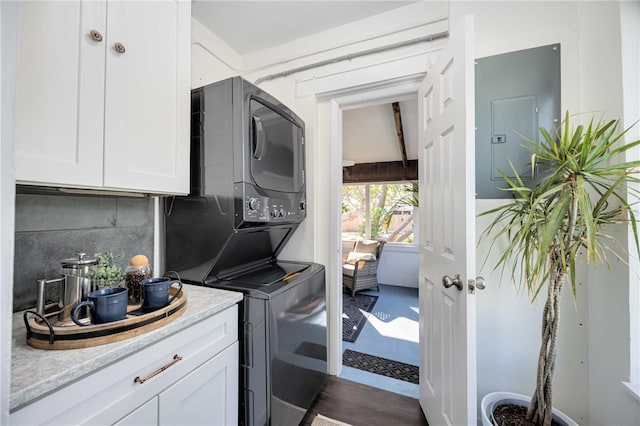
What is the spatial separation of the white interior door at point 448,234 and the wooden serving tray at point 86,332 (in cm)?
123

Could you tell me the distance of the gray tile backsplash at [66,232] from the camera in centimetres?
97

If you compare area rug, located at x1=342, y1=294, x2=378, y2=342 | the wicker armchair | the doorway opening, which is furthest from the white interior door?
the wicker armchair

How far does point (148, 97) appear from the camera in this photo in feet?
3.57

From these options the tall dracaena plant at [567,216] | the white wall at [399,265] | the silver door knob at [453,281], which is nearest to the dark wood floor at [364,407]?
the tall dracaena plant at [567,216]

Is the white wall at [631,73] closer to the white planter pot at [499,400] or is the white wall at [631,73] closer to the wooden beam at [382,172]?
the white planter pot at [499,400]

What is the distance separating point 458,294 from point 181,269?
1449 millimetres

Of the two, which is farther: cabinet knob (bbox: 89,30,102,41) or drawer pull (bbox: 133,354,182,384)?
cabinet knob (bbox: 89,30,102,41)

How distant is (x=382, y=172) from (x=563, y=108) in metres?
3.60

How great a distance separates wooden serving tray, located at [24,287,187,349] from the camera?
0.70 m

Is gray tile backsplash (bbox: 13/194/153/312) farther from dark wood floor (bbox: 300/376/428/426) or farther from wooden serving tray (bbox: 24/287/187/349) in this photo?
dark wood floor (bbox: 300/376/428/426)

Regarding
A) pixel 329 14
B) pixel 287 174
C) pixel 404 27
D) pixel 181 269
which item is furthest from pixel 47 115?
pixel 404 27

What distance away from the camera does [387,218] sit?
5.20 m

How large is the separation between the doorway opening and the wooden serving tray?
145cm

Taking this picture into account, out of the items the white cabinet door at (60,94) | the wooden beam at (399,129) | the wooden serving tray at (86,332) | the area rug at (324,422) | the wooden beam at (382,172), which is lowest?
the area rug at (324,422)
